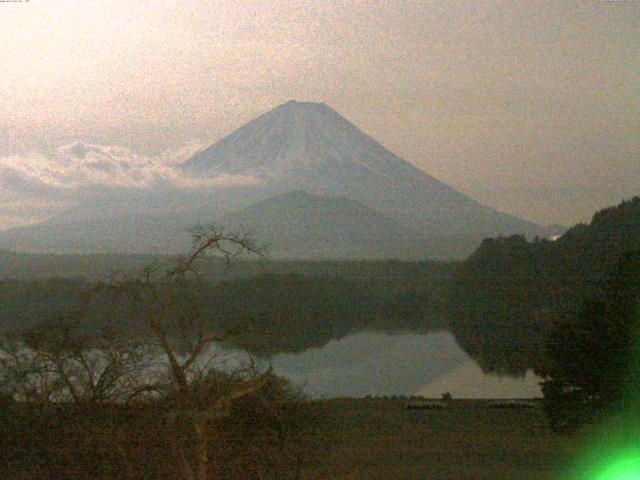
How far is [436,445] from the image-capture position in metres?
7.89

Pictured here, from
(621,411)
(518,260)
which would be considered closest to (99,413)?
(621,411)

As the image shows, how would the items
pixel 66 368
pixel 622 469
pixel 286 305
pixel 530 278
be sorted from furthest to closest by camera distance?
1. pixel 530 278
2. pixel 286 305
3. pixel 66 368
4. pixel 622 469

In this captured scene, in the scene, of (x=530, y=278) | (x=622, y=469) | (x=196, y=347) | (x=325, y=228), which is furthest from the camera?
(x=325, y=228)

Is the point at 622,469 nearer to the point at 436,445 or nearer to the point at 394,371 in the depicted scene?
the point at 436,445

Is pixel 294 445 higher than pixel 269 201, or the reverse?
pixel 269 201

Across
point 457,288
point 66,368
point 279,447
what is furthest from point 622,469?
point 457,288

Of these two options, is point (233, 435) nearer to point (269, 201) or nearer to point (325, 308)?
point (325, 308)

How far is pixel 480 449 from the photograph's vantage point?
771 centimetres

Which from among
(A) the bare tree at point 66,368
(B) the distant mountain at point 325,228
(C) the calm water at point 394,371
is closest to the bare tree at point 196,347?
(A) the bare tree at point 66,368

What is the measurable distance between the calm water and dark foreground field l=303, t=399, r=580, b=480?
5.15 m

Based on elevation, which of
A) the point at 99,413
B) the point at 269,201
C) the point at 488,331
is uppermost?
the point at 269,201

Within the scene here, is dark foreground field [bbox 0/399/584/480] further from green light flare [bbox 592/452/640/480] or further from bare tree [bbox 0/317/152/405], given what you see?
green light flare [bbox 592/452/640/480]

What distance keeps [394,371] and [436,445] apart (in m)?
14.1

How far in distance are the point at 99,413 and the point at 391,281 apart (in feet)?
126
